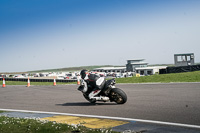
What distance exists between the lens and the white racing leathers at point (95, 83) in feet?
34.1

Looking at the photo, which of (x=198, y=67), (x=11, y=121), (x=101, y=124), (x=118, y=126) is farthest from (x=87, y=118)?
(x=198, y=67)

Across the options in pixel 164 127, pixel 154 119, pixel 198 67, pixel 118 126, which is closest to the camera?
pixel 164 127

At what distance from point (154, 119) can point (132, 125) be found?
854mm

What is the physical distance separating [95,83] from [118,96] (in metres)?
1.01

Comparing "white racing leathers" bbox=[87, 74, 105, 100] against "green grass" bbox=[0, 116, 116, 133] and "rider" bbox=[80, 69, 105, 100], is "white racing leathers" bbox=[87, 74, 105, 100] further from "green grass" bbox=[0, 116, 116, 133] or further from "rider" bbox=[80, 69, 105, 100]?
"green grass" bbox=[0, 116, 116, 133]

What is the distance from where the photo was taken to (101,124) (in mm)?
6758

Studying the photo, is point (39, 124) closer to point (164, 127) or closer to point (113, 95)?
point (164, 127)

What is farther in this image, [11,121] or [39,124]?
[11,121]

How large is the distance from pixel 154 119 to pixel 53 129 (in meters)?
2.59

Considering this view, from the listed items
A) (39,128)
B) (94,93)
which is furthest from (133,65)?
(39,128)

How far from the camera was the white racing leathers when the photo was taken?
10398 mm

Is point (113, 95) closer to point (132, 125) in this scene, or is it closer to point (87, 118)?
point (87, 118)

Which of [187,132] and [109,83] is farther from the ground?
[109,83]

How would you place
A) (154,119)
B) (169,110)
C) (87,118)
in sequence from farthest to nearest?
(169,110) < (87,118) < (154,119)
